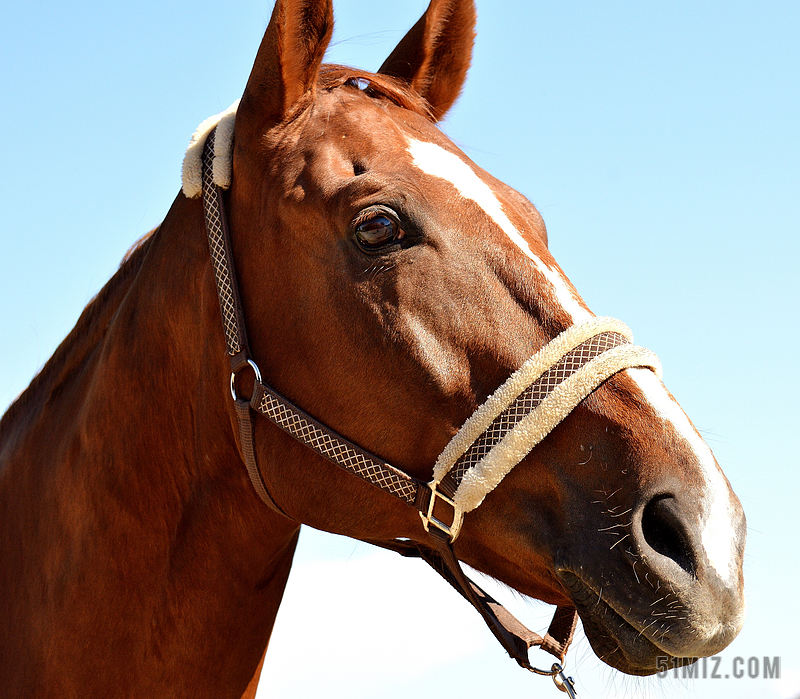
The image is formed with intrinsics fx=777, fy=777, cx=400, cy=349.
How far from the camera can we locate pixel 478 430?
2162mm

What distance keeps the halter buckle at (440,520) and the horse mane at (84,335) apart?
65.1 inches

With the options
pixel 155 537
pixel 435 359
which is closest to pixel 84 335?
pixel 155 537

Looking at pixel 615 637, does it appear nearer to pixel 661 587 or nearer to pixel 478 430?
pixel 661 587

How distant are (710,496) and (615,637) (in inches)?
17.4

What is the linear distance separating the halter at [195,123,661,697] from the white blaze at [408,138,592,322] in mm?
113

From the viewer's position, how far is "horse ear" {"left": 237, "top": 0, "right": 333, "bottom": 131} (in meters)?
2.60

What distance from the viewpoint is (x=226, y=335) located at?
2.60 meters

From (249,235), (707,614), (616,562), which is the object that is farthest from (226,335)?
(707,614)

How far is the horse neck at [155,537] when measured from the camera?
2.69m

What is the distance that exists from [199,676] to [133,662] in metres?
0.23

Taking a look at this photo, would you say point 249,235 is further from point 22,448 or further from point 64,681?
point 64,681

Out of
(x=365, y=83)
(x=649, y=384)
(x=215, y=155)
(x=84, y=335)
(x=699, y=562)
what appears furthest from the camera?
(x=84, y=335)

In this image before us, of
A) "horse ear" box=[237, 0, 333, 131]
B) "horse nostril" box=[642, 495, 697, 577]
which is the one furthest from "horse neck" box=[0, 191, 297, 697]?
"horse nostril" box=[642, 495, 697, 577]

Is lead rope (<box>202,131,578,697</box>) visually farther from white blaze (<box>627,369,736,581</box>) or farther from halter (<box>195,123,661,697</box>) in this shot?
white blaze (<box>627,369,736,581</box>)
